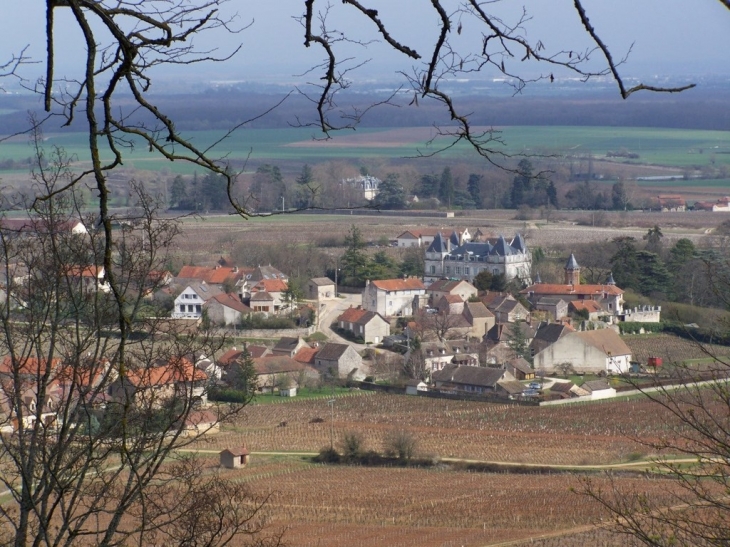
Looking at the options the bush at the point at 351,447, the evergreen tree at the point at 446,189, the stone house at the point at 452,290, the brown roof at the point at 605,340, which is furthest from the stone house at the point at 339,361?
the evergreen tree at the point at 446,189

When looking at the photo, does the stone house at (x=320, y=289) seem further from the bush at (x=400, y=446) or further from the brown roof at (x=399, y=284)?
the bush at (x=400, y=446)

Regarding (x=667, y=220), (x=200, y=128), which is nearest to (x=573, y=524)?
(x=667, y=220)

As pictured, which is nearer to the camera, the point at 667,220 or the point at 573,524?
the point at 573,524

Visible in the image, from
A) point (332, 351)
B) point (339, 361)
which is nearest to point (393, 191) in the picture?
point (332, 351)

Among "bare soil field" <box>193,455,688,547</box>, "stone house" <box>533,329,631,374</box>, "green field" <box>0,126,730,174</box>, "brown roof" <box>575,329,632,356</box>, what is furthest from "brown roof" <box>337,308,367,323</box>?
"green field" <box>0,126,730,174</box>

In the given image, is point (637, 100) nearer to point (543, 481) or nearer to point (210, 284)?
point (210, 284)

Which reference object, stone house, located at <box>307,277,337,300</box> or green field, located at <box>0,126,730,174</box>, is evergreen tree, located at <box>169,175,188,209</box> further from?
stone house, located at <box>307,277,337,300</box>
